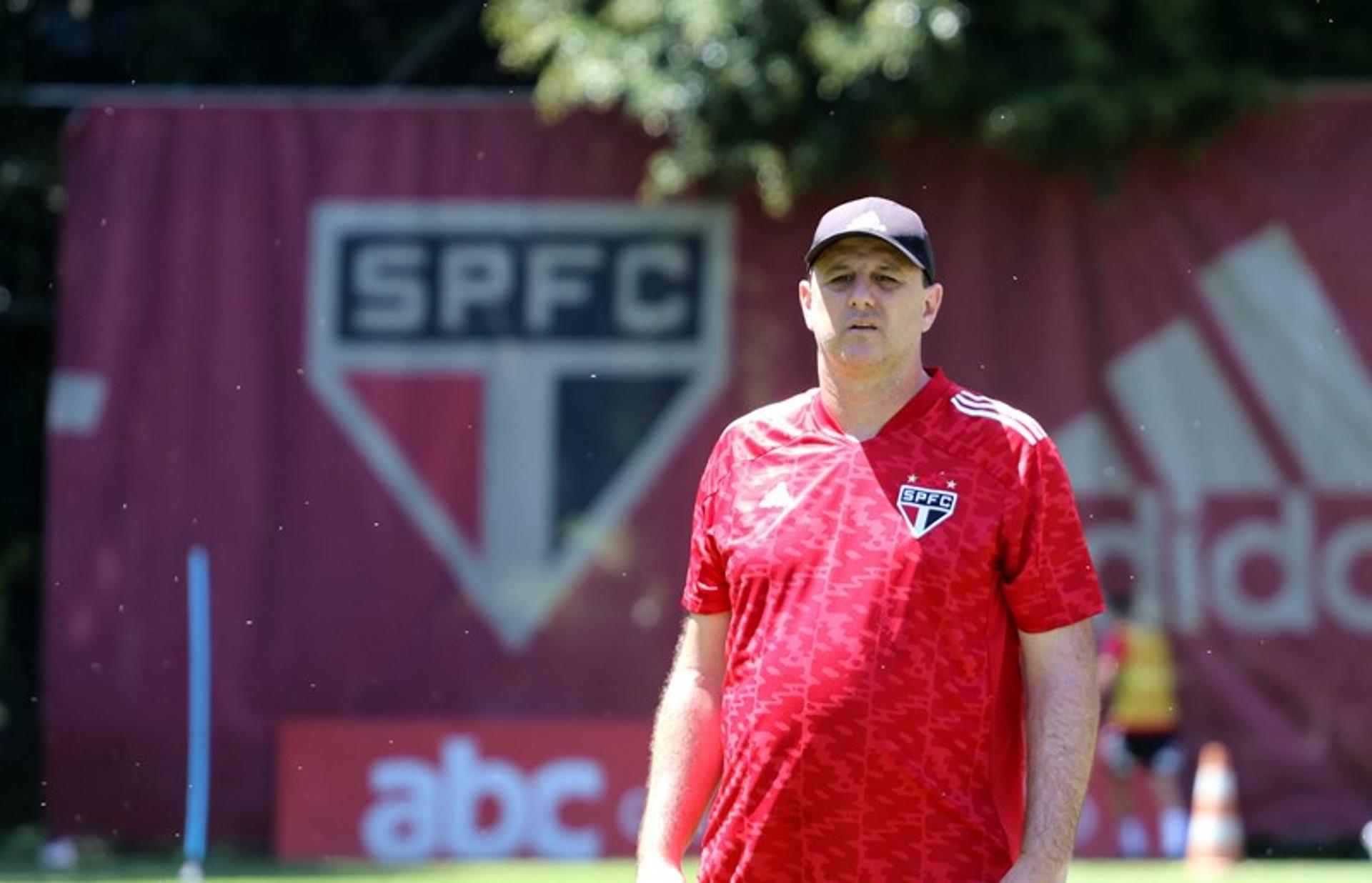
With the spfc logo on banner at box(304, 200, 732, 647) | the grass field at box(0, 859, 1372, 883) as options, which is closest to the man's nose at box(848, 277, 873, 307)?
the grass field at box(0, 859, 1372, 883)

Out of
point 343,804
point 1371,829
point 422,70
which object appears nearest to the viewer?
point 1371,829

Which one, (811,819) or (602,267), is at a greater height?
(602,267)

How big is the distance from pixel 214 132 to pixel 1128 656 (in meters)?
7.44

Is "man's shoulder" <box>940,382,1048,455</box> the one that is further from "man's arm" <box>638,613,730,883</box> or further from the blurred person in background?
the blurred person in background

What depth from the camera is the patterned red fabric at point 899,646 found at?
15.3 feet

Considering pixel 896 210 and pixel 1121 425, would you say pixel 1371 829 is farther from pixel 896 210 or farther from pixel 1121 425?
pixel 896 210

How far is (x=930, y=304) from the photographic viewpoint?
4.97 metres

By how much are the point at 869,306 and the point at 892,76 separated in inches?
498

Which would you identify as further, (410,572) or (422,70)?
(422,70)

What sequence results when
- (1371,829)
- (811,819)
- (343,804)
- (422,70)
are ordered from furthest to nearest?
(422,70), (343,804), (1371,829), (811,819)

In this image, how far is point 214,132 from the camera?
1867cm

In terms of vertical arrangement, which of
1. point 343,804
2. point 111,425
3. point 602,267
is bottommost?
point 343,804

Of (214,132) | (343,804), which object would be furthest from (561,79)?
(343,804)

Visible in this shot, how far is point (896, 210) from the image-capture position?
4.88 m
